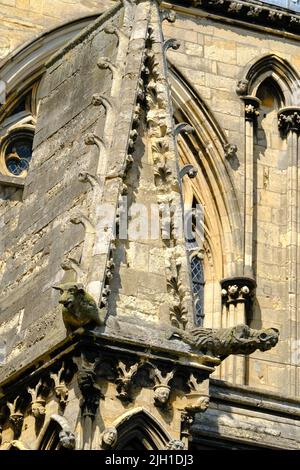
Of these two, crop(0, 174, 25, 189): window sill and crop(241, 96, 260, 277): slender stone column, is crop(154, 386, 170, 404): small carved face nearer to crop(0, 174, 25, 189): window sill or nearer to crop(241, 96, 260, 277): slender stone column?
crop(0, 174, 25, 189): window sill

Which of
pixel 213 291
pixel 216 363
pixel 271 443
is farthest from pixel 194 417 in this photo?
pixel 213 291

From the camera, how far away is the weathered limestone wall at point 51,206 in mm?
17453

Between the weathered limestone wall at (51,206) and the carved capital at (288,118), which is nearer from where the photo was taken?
the weathered limestone wall at (51,206)

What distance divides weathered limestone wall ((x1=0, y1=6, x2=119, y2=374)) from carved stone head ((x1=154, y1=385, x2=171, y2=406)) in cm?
85

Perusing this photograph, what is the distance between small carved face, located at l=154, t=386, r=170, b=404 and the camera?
53.2 feet

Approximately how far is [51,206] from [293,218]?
948 centimetres

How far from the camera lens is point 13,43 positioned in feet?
86.0

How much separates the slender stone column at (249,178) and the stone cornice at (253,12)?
44.0 inches

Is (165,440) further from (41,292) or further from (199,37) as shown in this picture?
(199,37)

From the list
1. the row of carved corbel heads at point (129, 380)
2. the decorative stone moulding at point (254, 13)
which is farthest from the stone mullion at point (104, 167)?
the decorative stone moulding at point (254, 13)

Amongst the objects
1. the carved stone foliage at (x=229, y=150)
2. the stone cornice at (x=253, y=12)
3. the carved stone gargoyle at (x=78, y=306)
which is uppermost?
the stone cornice at (x=253, y=12)

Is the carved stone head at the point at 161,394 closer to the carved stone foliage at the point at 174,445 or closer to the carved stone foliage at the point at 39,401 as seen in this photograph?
the carved stone foliage at the point at 174,445

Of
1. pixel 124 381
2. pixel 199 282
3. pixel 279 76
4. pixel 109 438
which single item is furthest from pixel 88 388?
pixel 279 76

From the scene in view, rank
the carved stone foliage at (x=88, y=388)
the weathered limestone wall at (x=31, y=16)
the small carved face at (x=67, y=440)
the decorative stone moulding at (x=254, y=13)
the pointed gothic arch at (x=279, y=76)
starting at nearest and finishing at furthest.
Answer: the small carved face at (x=67, y=440)
the carved stone foliage at (x=88, y=388)
the weathered limestone wall at (x=31, y=16)
the decorative stone moulding at (x=254, y=13)
the pointed gothic arch at (x=279, y=76)
